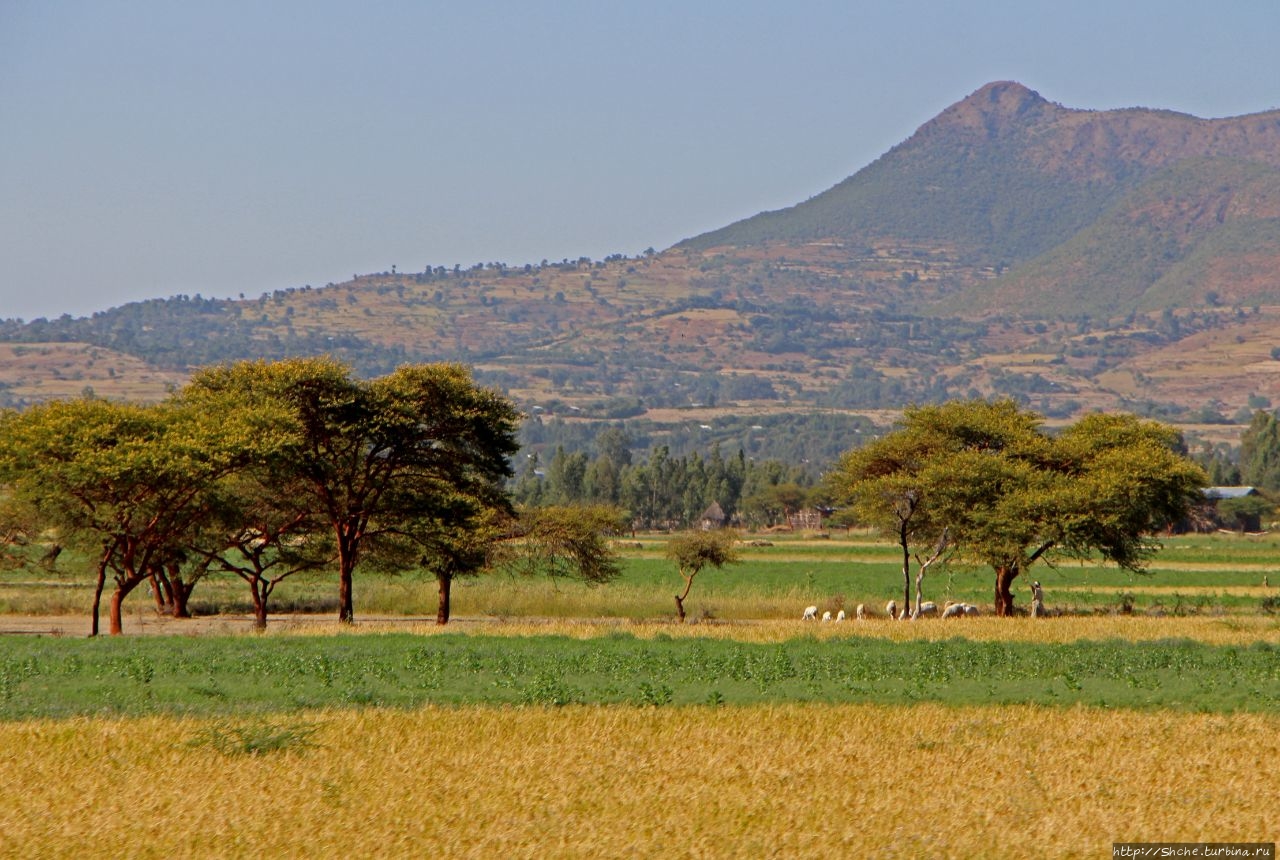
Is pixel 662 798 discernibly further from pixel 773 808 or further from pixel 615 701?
pixel 615 701

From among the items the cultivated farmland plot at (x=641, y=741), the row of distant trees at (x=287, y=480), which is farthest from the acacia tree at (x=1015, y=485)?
the row of distant trees at (x=287, y=480)

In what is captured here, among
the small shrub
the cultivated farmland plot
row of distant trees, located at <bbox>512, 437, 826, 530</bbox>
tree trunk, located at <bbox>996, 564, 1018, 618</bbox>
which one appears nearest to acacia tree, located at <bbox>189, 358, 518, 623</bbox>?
the cultivated farmland plot

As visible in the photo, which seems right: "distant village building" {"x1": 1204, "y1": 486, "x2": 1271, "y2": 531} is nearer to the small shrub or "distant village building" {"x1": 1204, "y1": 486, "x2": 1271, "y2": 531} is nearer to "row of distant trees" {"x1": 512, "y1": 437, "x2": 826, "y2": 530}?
"row of distant trees" {"x1": 512, "y1": 437, "x2": 826, "y2": 530}

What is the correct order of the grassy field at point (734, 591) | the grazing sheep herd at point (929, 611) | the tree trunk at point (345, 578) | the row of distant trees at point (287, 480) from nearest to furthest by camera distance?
the row of distant trees at point (287, 480) → the tree trunk at point (345, 578) → the grazing sheep herd at point (929, 611) → the grassy field at point (734, 591)

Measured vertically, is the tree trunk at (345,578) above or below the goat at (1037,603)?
above

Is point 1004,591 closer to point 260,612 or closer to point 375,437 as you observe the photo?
point 375,437

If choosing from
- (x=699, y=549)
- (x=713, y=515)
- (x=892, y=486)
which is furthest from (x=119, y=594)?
(x=713, y=515)

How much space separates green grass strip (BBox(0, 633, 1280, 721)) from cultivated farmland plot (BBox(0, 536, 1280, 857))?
0.13 meters

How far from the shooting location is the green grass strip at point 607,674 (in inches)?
1065

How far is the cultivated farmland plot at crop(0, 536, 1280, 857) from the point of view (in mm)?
17172

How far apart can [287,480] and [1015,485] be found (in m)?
25.8

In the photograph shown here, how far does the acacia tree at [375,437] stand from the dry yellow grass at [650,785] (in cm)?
2508

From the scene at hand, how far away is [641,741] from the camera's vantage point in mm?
22953

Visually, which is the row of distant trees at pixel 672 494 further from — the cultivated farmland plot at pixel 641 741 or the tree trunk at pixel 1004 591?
the cultivated farmland plot at pixel 641 741
